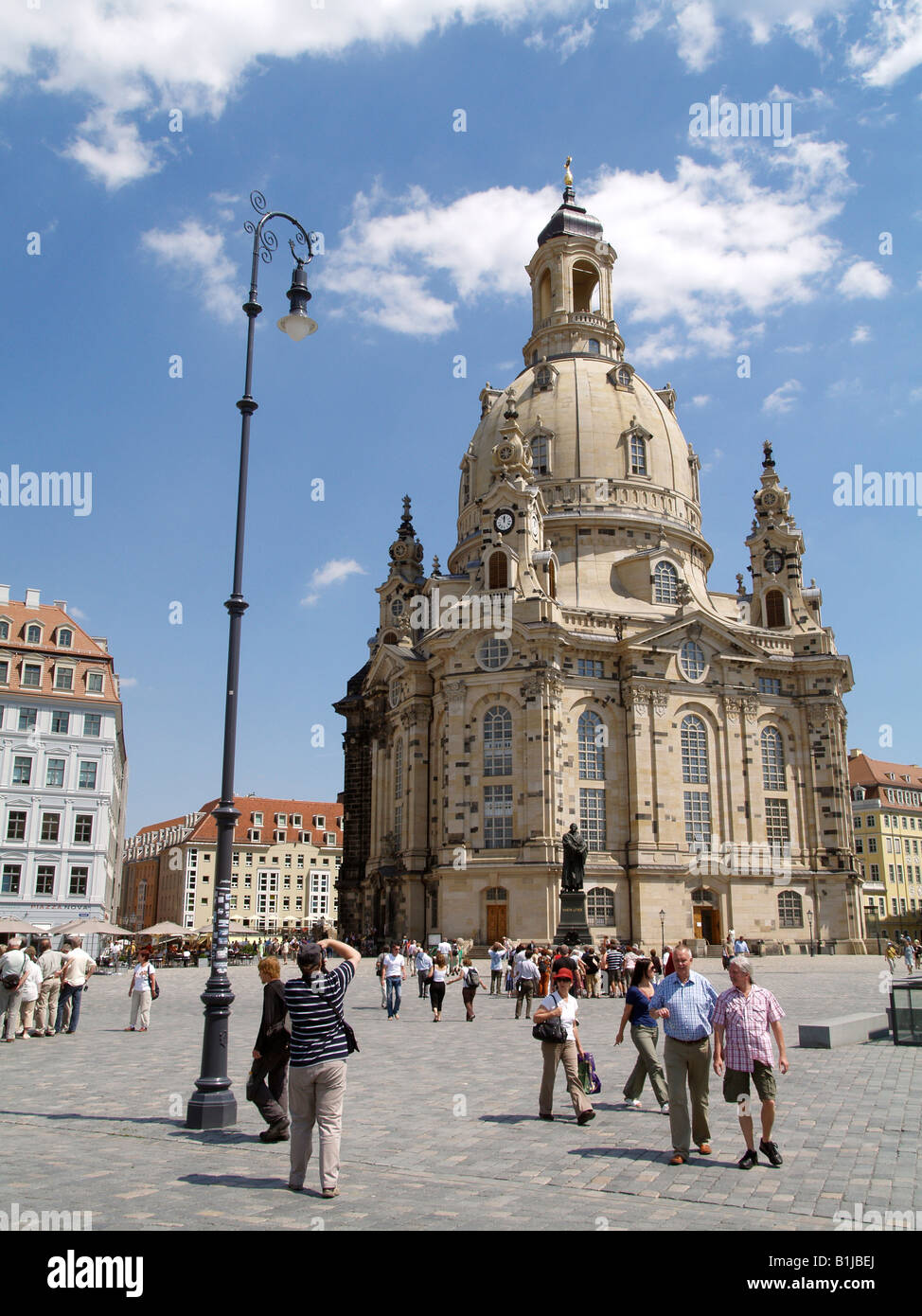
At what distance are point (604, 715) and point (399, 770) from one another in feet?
42.4

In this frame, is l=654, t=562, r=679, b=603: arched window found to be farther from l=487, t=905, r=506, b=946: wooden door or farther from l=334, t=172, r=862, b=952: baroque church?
l=487, t=905, r=506, b=946: wooden door

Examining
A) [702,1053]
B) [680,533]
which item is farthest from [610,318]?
[702,1053]

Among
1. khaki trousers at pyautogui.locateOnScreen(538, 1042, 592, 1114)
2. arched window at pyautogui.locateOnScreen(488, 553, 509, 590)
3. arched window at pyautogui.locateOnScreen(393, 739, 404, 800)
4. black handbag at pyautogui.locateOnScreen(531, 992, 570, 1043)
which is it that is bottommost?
khaki trousers at pyautogui.locateOnScreen(538, 1042, 592, 1114)

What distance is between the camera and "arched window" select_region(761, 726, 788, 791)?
59.8 meters

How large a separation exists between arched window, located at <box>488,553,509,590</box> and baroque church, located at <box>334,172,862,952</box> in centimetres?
16

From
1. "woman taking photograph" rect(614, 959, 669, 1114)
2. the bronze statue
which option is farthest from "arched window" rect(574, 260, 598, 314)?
"woman taking photograph" rect(614, 959, 669, 1114)

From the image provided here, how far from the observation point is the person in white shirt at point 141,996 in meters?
22.6

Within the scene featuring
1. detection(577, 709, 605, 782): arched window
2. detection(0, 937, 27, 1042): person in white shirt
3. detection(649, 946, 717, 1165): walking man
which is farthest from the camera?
detection(577, 709, 605, 782): arched window

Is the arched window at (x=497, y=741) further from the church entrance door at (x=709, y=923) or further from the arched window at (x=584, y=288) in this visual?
the arched window at (x=584, y=288)

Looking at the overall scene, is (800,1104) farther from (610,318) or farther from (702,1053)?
(610,318)

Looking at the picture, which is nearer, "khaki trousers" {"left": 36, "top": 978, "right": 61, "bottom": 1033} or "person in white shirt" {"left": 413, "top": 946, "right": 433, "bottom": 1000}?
"khaki trousers" {"left": 36, "top": 978, "right": 61, "bottom": 1033}

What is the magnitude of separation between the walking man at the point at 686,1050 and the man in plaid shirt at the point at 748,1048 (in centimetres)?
20
